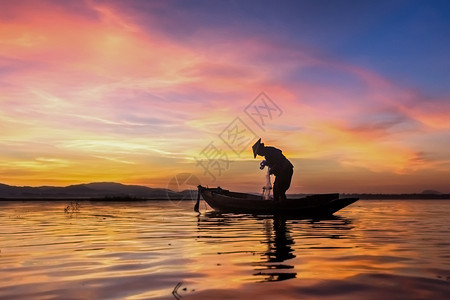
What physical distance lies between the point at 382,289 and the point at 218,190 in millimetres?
33040

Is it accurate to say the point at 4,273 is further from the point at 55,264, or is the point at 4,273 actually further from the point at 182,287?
the point at 182,287

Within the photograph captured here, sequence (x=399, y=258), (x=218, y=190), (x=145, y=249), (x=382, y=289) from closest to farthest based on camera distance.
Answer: (x=382, y=289)
(x=399, y=258)
(x=145, y=249)
(x=218, y=190)

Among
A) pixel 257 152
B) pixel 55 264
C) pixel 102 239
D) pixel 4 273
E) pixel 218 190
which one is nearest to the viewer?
pixel 4 273

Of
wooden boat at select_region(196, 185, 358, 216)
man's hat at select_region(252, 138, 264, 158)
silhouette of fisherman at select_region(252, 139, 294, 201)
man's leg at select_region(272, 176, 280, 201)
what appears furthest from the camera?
man's hat at select_region(252, 138, 264, 158)

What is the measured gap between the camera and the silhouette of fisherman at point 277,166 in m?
31.0

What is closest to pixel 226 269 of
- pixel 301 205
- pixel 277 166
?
pixel 301 205

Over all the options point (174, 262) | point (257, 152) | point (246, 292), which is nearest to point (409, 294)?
point (246, 292)

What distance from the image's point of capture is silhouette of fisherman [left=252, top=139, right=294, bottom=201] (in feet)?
102

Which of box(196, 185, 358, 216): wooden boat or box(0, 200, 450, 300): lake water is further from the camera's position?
box(196, 185, 358, 216): wooden boat

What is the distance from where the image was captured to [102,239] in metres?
15.7

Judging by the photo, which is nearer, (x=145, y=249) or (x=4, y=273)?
(x=4, y=273)

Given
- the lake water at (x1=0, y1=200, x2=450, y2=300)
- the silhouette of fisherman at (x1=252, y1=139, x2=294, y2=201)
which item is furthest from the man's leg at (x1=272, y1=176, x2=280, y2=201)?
the lake water at (x1=0, y1=200, x2=450, y2=300)

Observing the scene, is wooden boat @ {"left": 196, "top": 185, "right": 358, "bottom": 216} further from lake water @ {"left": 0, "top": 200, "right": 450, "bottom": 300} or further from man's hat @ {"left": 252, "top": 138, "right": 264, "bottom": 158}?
lake water @ {"left": 0, "top": 200, "right": 450, "bottom": 300}

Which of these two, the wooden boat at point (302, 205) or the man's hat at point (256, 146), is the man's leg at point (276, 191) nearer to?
the wooden boat at point (302, 205)
